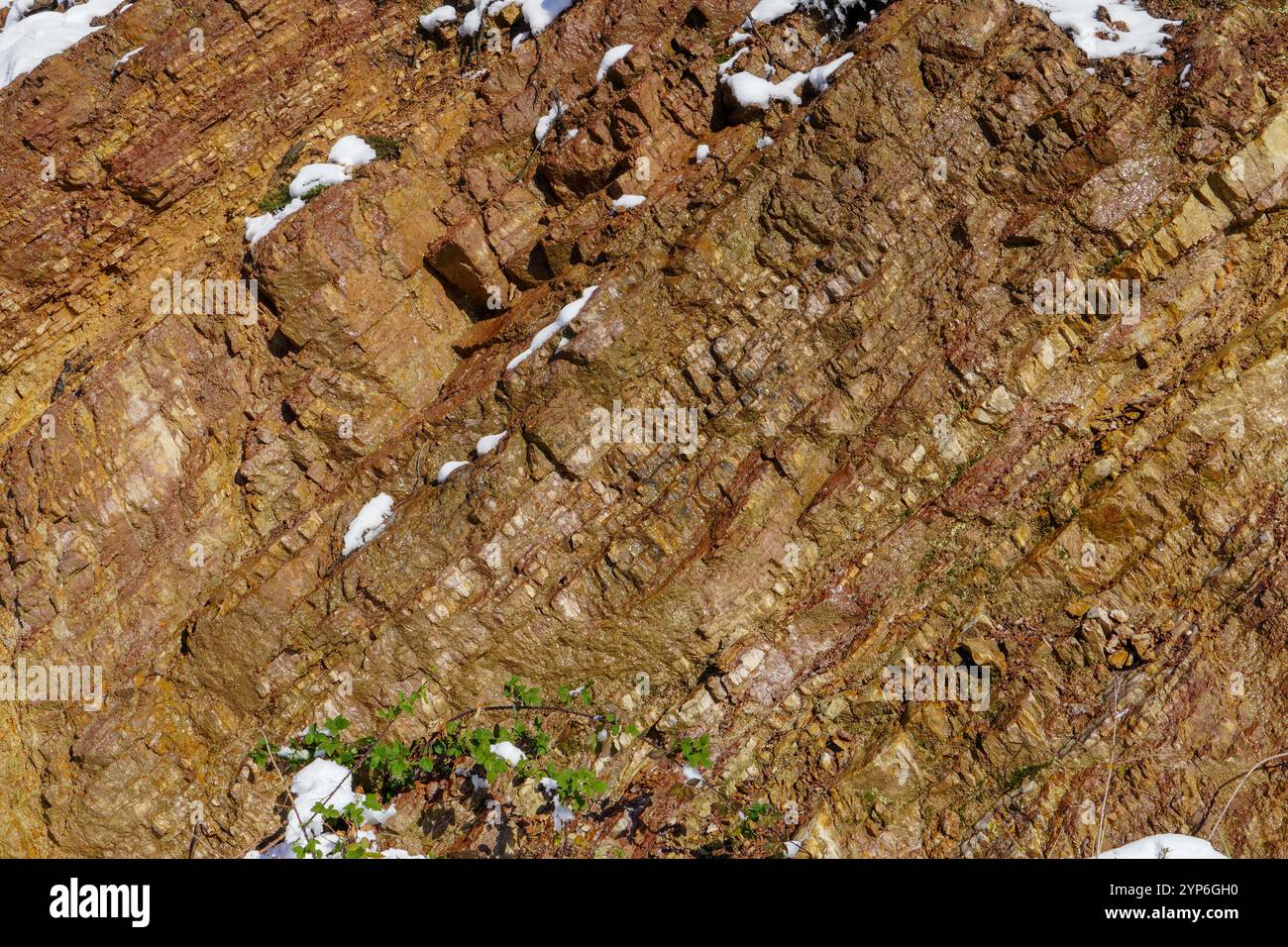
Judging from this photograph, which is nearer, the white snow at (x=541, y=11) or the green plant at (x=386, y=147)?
A: the green plant at (x=386, y=147)

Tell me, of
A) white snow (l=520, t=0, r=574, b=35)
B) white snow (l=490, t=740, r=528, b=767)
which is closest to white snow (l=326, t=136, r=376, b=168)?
white snow (l=520, t=0, r=574, b=35)

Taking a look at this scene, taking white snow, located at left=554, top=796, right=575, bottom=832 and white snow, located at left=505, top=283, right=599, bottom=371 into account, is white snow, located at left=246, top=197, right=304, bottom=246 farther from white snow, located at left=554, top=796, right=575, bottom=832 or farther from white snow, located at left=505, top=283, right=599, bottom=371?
white snow, located at left=554, top=796, right=575, bottom=832

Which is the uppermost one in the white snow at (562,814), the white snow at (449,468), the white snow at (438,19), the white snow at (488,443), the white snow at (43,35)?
the white snow at (43,35)

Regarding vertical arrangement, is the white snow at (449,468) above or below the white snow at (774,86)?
below

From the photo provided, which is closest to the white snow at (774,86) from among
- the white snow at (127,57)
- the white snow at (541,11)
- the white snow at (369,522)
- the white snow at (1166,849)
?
the white snow at (541,11)

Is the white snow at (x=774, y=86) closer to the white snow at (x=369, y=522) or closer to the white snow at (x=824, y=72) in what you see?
the white snow at (x=824, y=72)

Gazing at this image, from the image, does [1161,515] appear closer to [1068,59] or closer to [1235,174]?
[1235,174]

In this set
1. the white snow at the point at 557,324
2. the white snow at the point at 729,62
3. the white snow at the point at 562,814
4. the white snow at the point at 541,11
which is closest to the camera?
the white snow at the point at 562,814
